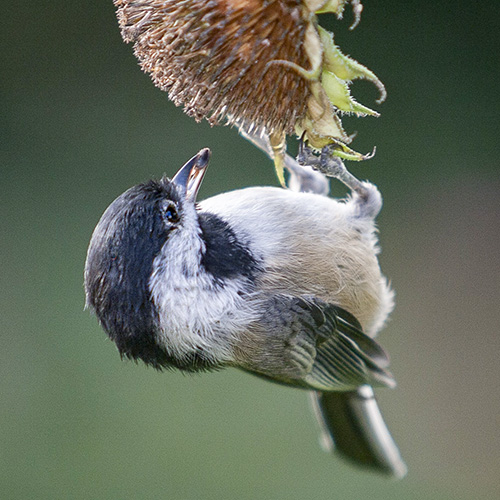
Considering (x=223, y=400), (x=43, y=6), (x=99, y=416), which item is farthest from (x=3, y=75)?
(x=223, y=400)

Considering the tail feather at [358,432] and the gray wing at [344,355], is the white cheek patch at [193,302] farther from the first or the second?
the tail feather at [358,432]

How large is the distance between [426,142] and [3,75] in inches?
87.0

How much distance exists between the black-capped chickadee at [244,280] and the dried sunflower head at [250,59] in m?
0.23

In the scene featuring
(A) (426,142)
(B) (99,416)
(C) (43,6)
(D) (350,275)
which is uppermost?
(C) (43,6)

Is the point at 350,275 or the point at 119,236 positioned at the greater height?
the point at 119,236

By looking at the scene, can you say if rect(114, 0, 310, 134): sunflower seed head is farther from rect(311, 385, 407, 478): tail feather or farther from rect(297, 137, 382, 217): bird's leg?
rect(311, 385, 407, 478): tail feather

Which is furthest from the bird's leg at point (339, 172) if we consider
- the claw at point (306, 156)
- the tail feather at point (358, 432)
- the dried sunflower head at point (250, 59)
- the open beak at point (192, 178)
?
the tail feather at point (358, 432)

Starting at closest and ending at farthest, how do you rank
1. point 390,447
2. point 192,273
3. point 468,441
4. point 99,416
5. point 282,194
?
point 192,273
point 282,194
point 390,447
point 99,416
point 468,441

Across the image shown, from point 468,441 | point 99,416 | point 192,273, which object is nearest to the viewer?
point 192,273

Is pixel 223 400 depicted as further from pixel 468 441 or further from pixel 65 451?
pixel 468 441

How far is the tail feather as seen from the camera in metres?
2.37

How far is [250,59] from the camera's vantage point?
1.29 m

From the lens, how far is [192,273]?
158 cm

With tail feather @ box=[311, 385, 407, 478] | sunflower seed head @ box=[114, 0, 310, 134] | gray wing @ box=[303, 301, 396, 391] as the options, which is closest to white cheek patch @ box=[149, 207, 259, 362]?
gray wing @ box=[303, 301, 396, 391]
